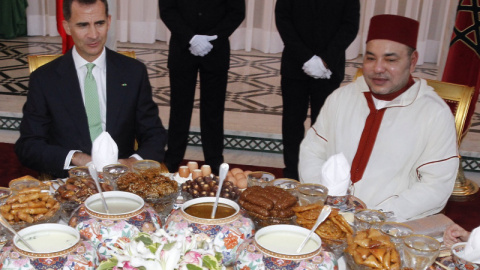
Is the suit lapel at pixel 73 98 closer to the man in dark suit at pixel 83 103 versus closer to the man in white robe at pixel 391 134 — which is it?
the man in dark suit at pixel 83 103

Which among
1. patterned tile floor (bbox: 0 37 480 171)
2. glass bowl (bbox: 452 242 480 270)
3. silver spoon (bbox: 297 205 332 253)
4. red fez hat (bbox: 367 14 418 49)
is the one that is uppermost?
red fez hat (bbox: 367 14 418 49)

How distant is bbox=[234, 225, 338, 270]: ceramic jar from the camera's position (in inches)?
53.2

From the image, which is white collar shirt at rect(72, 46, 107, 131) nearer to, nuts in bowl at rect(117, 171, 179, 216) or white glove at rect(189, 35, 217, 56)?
nuts in bowl at rect(117, 171, 179, 216)

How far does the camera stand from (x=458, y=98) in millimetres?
→ 2975

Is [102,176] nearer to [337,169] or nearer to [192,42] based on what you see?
[337,169]

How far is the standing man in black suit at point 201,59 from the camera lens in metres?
Result: 4.38

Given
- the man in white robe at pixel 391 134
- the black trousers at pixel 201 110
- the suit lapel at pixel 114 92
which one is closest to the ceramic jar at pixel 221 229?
the man in white robe at pixel 391 134

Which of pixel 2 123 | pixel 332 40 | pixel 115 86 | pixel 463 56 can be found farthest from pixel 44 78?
pixel 2 123

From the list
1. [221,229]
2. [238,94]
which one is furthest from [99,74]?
[238,94]

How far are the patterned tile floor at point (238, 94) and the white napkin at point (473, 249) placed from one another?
388 centimetres

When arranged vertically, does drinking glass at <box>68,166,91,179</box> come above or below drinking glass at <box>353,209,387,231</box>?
below

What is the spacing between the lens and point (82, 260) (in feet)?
4.38

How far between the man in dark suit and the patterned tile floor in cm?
253

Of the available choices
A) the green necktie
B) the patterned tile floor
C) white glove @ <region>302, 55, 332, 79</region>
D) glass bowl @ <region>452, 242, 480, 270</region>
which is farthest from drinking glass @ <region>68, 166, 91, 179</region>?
the patterned tile floor
